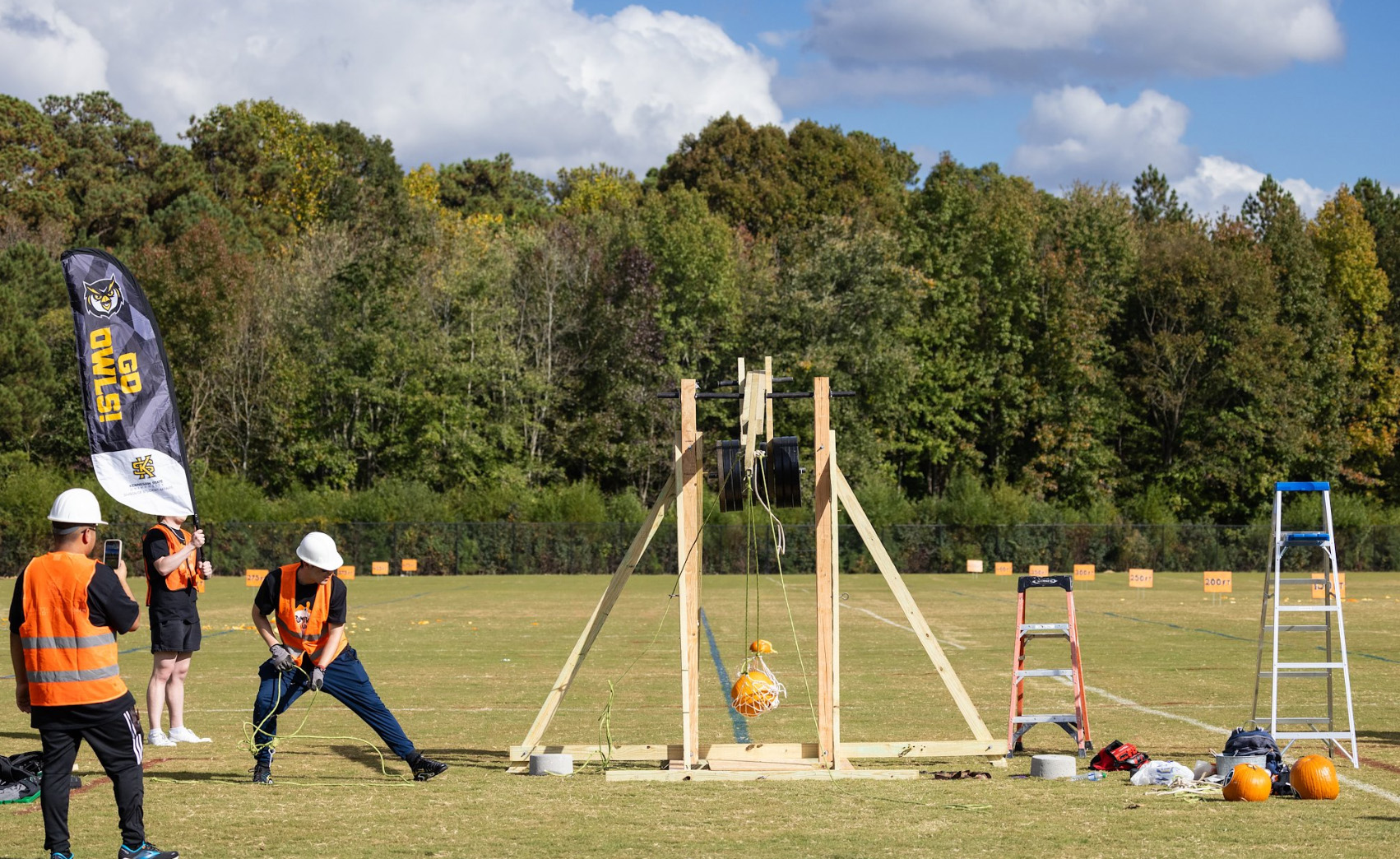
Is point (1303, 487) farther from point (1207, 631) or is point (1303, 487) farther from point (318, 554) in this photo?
point (1207, 631)

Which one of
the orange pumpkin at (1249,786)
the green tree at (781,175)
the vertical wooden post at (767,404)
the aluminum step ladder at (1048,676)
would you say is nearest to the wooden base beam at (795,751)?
the aluminum step ladder at (1048,676)

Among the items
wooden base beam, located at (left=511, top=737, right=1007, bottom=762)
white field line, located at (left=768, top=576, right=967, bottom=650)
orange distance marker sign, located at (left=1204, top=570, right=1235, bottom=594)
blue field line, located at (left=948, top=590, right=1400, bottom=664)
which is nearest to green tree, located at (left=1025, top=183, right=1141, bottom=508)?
orange distance marker sign, located at (left=1204, top=570, right=1235, bottom=594)

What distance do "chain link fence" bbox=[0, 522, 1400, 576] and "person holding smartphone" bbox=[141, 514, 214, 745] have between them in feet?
135

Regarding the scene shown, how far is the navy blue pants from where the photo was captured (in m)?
10.3

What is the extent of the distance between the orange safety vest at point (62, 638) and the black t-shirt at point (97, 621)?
0.03m

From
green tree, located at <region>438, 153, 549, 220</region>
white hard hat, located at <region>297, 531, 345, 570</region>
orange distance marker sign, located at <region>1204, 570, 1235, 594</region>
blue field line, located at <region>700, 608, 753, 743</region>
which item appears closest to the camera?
white hard hat, located at <region>297, 531, 345, 570</region>

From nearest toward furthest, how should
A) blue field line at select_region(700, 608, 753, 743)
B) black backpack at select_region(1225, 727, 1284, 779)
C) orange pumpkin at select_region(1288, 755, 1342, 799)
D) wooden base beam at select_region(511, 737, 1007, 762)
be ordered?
orange pumpkin at select_region(1288, 755, 1342, 799), black backpack at select_region(1225, 727, 1284, 779), wooden base beam at select_region(511, 737, 1007, 762), blue field line at select_region(700, 608, 753, 743)

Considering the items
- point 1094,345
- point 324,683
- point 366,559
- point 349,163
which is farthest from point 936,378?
point 324,683

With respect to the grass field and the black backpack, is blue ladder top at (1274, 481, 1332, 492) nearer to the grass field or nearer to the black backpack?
the black backpack

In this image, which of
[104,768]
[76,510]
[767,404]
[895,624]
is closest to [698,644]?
[767,404]

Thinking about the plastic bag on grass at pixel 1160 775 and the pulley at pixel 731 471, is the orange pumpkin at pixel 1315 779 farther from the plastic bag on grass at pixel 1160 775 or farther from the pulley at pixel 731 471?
the pulley at pixel 731 471

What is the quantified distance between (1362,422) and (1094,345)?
1247 cm

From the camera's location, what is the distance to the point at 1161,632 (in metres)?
25.1

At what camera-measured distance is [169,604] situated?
38.9 ft
